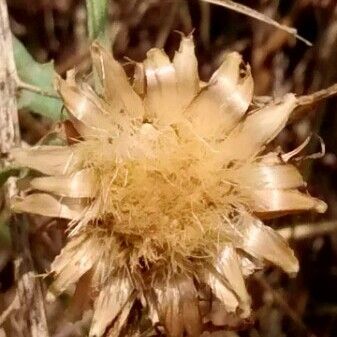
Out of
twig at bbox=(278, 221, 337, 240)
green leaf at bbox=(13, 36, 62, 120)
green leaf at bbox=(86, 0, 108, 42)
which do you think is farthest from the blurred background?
green leaf at bbox=(86, 0, 108, 42)

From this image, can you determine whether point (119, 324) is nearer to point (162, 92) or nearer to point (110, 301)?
point (110, 301)

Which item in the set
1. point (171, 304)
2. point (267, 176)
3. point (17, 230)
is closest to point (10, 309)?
point (17, 230)

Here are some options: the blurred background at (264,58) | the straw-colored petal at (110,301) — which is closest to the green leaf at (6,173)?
the straw-colored petal at (110,301)

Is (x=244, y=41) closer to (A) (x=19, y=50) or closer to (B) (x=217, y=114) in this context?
(A) (x=19, y=50)

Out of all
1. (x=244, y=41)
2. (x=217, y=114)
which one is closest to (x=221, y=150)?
(x=217, y=114)

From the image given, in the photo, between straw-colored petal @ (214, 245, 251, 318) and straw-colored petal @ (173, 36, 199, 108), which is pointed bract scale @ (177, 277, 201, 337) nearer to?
straw-colored petal @ (214, 245, 251, 318)

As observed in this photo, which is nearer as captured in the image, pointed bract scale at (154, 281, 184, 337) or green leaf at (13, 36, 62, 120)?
pointed bract scale at (154, 281, 184, 337)

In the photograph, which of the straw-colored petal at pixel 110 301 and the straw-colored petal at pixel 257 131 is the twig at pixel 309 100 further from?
the straw-colored petal at pixel 110 301
